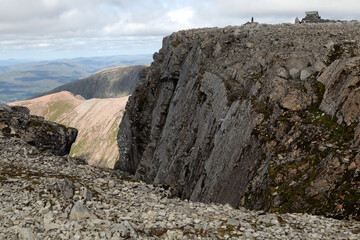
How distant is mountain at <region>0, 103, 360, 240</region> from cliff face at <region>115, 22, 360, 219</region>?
8.63 ft

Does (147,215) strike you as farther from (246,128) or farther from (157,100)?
(157,100)

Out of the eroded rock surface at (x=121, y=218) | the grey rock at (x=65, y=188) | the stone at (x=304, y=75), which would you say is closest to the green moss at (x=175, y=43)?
the stone at (x=304, y=75)

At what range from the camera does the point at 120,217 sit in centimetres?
1473

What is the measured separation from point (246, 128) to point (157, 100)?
136ft

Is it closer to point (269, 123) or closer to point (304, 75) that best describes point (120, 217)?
point (269, 123)

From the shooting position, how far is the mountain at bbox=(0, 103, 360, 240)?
42.2 feet

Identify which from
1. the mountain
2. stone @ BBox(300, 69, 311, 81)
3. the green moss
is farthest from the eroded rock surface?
the green moss

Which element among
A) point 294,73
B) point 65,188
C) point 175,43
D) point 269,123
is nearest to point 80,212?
point 65,188

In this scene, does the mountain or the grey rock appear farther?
the grey rock

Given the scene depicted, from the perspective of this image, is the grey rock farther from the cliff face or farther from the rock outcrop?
the rock outcrop

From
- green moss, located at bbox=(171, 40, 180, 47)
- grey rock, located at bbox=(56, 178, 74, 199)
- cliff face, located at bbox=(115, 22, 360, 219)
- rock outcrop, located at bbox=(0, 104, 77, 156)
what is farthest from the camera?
green moss, located at bbox=(171, 40, 180, 47)

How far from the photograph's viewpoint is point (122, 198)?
17891 mm

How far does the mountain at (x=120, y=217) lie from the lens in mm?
12859

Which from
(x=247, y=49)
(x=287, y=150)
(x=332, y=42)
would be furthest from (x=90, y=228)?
(x=247, y=49)
